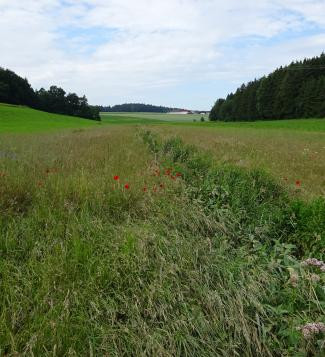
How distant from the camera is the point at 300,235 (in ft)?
14.0

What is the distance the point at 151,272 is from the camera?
2.96 m

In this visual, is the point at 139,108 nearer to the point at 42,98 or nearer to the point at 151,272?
the point at 42,98

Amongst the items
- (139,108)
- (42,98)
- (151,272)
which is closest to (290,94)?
(42,98)

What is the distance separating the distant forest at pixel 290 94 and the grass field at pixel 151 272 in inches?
2535

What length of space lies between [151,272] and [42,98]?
323ft

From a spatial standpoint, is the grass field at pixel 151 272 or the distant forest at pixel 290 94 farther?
the distant forest at pixel 290 94

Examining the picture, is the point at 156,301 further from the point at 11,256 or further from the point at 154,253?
the point at 11,256

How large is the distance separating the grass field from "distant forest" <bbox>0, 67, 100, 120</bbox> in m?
84.0

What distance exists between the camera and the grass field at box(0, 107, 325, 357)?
7.91 ft

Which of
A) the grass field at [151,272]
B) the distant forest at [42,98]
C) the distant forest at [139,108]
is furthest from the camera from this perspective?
the distant forest at [139,108]

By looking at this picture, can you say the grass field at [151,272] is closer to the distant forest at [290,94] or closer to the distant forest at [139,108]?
the distant forest at [290,94]

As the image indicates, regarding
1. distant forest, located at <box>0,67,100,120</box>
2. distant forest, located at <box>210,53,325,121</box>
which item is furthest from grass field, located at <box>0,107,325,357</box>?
distant forest, located at <box>0,67,100,120</box>

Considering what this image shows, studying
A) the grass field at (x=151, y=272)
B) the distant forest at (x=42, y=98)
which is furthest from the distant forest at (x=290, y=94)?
the grass field at (x=151, y=272)

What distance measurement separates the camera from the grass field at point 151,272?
7.91 ft
